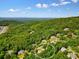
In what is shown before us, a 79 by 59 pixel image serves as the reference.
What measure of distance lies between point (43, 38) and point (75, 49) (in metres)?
4.29

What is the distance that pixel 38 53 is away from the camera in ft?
47.5

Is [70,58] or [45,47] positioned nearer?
[70,58]

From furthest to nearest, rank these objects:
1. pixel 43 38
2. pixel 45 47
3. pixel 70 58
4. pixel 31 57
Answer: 1. pixel 43 38
2. pixel 45 47
3. pixel 31 57
4. pixel 70 58

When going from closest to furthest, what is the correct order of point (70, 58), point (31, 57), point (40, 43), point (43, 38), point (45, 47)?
point (70, 58), point (31, 57), point (45, 47), point (40, 43), point (43, 38)

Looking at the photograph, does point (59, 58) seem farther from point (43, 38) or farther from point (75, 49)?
point (43, 38)

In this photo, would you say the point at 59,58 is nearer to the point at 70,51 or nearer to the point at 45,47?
the point at 70,51

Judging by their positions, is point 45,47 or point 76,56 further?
point 45,47

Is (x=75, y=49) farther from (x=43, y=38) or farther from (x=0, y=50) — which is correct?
(x=0, y=50)

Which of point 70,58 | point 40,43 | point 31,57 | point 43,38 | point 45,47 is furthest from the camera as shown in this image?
point 43,38

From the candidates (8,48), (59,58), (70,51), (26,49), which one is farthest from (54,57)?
(8,48)

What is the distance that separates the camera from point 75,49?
1450 centimetres

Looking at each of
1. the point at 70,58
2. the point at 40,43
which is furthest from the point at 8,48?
the point at 70,58

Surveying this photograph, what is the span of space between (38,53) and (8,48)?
2.98m

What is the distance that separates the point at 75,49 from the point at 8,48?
5329 millimetres
